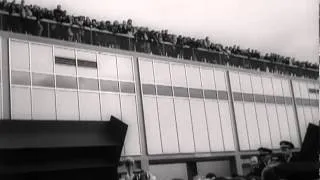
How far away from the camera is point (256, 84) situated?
90.1 feet

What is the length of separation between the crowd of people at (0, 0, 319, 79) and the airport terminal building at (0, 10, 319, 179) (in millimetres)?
363

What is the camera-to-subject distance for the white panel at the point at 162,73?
22047 mm

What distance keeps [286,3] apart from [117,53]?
7.59 m

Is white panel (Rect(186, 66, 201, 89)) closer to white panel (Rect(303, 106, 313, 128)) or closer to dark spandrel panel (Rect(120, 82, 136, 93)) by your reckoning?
dark spandrel panel (Rect(120, 82, 136, 93))

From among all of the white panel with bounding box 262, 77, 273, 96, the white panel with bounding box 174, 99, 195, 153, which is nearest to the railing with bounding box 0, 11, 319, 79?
the white panel with bounding box 262, 77, 273, 96

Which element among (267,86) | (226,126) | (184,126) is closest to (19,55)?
(184,126)

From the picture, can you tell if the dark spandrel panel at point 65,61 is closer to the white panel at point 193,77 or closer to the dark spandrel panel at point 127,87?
the dark spandrel panel at point 127,87

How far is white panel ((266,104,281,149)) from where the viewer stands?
87.9 feet

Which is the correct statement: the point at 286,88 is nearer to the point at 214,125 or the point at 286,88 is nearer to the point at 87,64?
the point at 214,125

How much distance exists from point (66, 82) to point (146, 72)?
4.55 m

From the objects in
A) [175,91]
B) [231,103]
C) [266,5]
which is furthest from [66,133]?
[231,103]

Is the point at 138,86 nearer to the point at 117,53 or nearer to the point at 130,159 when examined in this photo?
the point at 117,53

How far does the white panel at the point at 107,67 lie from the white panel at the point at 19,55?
3431 mm

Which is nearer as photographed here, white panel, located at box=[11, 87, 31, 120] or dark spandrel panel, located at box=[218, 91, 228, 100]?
white panel, located at box=[11, 87, 31, 120]
